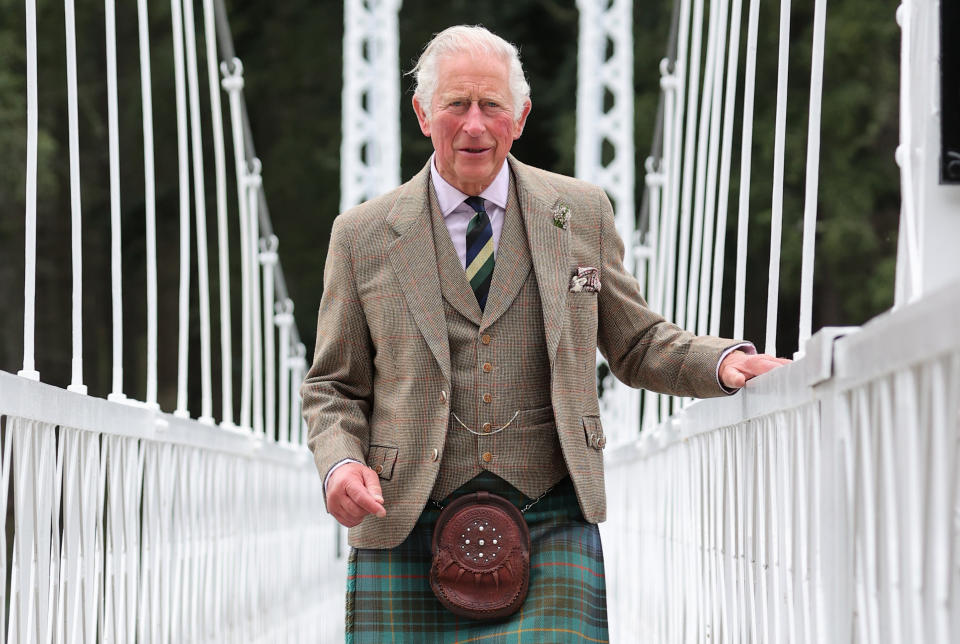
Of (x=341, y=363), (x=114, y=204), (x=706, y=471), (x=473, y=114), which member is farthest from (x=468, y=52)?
(x=114, y=204)

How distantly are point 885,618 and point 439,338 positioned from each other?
863 millimetres

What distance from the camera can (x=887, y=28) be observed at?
1411 cm

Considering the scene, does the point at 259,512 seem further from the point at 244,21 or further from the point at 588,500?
the point at 244,21

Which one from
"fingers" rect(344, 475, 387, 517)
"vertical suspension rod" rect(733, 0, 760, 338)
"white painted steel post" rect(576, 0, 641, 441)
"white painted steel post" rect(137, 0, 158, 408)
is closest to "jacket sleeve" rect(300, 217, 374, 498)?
"fingers" rect(344, 475, 387, 517)

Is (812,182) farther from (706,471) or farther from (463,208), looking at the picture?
(706,471)

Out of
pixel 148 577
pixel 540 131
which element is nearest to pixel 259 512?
pixel 148 577

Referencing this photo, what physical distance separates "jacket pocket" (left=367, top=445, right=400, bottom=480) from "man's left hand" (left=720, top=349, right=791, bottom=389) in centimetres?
43

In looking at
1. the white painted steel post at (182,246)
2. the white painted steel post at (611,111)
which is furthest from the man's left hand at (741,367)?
the white painted steel post at (611,111)

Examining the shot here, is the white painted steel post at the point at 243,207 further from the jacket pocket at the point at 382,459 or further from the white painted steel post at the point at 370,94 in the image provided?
the white painted steel post at the point at 370,94

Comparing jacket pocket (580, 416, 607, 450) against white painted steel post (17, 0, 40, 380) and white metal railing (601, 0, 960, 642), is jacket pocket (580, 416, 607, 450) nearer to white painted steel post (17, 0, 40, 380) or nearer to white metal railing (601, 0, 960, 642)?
white metal railing (601, 0, 960, 642)

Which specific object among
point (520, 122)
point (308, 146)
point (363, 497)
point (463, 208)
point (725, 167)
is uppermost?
point (308, 146)

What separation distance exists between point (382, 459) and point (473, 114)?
462mm

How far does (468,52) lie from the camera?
2070 mm

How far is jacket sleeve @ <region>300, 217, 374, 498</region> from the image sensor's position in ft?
6.93
